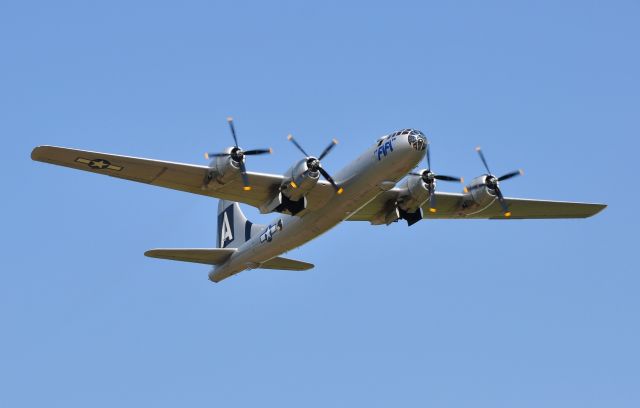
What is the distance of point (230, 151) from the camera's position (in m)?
35.2

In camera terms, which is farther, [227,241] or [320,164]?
[227,241]

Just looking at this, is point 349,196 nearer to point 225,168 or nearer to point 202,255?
point 225,168

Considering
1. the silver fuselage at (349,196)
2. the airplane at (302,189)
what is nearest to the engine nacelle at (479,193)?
the airplane at (302,189)

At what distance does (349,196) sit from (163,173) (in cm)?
752

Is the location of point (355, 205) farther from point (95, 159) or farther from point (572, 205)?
point (572, 205)

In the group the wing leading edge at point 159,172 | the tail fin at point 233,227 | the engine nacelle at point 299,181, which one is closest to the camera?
the wing leading edge at point 159,172

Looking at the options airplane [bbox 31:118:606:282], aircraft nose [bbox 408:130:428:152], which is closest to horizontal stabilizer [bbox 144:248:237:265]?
airplane [bbox 31:118:606:282]

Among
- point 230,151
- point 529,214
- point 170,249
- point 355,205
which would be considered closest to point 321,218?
point 355,205

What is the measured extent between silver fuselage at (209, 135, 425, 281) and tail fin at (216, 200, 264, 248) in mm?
2454

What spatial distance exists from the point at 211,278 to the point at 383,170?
11.9m

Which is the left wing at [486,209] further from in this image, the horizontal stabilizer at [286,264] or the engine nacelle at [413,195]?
the horizontal stabilizer at [286,264]

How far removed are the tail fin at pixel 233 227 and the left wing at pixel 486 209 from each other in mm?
5217

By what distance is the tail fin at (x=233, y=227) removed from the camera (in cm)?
4372

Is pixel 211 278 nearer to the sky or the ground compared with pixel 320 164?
nearer to the ground
